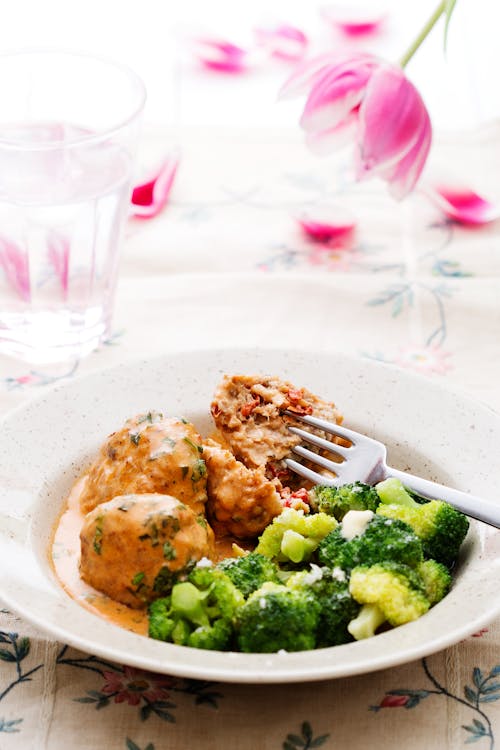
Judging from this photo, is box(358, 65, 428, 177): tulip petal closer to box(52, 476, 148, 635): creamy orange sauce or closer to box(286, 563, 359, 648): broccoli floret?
box(52, 476, 148, 635): creamy orange sauce

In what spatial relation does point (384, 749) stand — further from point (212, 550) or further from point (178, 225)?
point (178, 225)

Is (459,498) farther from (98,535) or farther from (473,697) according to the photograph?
(98,535)

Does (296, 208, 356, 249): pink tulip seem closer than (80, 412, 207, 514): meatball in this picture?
No

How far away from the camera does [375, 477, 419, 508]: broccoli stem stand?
12.6 ft

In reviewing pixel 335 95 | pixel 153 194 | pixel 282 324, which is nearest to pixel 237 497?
pixel 282 324

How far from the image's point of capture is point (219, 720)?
3285 millimetres

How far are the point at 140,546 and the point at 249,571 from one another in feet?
1.20

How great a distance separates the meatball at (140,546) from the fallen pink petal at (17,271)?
1906 millimetres

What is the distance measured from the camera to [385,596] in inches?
130

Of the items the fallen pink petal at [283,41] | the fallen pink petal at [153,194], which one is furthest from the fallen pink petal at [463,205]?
the fallen pink petal at [283,41]

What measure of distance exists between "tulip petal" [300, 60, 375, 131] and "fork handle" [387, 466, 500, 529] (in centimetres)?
209

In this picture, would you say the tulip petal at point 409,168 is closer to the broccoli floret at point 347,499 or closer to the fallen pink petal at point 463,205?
A: the fallen pink petal at point 463,205

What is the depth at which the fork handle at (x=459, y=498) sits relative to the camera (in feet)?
12.1

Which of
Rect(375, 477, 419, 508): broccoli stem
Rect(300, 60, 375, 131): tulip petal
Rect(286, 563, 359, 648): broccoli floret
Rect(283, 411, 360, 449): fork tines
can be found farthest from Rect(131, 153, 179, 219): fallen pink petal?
Rect(286, 563, 359, 648): broccoli floret
